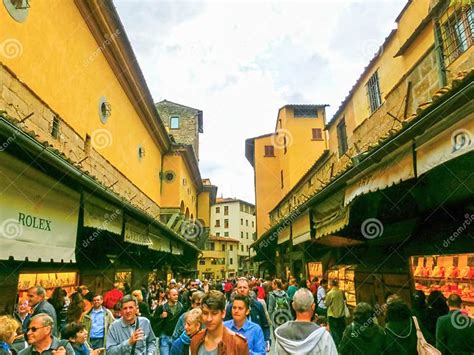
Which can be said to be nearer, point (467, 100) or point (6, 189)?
point (467, 100)

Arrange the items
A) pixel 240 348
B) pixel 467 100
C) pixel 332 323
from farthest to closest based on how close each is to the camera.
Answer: pixel 332 323 → pixel 467 100 → pixel 240 348

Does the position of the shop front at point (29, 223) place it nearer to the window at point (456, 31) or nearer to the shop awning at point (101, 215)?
the shop awning at point (101, 215)

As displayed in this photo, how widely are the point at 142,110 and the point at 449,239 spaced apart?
15360 millimetres

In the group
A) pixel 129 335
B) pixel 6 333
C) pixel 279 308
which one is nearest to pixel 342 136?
pixel 279 308

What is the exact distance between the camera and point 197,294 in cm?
612

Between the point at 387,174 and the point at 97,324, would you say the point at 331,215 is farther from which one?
the point at 97,324

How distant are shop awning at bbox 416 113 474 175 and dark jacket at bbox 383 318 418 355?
1928mm

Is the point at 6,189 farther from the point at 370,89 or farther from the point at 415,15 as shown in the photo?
the point at 370,89

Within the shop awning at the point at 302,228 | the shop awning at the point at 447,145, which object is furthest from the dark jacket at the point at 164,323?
the shop awning at the point at 447,145

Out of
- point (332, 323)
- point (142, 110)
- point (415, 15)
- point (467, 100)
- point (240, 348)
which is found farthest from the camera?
point (142, 110)

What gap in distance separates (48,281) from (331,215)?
632cm

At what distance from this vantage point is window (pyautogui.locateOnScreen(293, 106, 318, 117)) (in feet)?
101

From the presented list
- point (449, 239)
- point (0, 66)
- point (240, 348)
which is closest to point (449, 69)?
point (449, 239)

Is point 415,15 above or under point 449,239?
above
